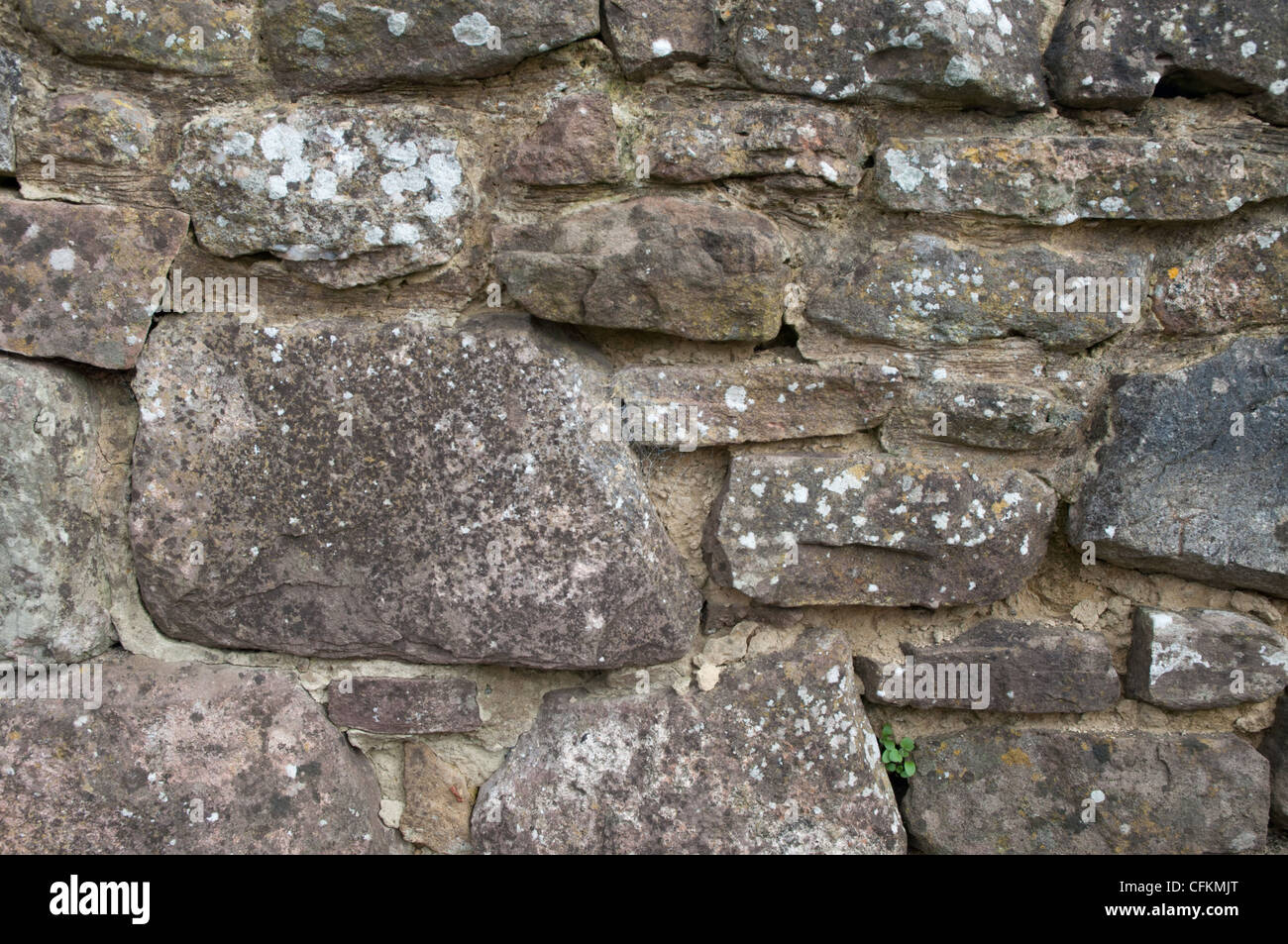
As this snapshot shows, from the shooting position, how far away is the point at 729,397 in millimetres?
1958

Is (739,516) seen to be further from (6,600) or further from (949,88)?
(6,600)

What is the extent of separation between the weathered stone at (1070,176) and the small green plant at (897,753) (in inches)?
49.4

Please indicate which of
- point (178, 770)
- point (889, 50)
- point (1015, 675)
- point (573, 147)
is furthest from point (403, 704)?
point (889, 50)

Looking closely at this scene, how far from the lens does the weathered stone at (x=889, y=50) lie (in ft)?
5.99

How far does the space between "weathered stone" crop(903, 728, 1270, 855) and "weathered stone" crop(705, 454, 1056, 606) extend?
424 mm

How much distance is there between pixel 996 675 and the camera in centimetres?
204

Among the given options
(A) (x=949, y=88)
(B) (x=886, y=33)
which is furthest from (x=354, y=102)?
(A) (x=949, y=88)

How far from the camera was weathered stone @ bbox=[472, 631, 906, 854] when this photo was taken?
6.41 ft

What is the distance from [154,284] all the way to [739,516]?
1.37m

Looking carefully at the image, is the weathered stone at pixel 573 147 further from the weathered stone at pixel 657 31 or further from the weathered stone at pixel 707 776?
the weathered stone at pixel 707 776

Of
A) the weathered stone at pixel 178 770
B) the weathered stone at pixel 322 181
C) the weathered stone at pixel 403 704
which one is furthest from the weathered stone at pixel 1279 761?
the weathered stone at pixel 322 181

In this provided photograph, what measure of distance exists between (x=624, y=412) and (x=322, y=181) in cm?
81

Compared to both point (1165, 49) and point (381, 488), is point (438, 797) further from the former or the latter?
point (1165, 49)

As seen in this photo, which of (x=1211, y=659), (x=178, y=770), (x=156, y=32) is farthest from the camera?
(x=1211, y=659)
